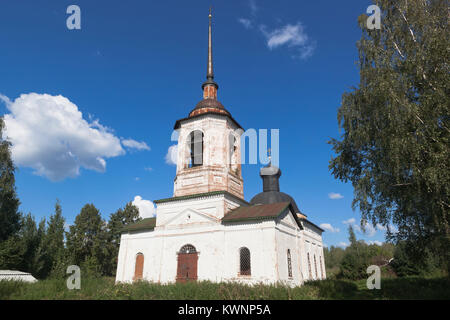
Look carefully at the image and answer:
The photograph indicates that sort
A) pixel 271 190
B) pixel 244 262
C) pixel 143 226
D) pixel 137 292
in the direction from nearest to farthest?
1. pixel 137 292
2. pixel 244 262
3. pixel 143 226
4. pixel 271 190

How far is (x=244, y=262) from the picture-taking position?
640 inches

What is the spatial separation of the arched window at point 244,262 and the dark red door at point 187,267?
272cm

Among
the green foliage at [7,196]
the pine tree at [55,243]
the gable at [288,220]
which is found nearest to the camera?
Result: the gable at [288,220]

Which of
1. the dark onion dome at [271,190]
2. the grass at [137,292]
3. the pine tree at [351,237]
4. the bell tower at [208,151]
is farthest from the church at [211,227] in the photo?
the pine tree at [351,237]

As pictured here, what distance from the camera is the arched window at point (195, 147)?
66.3 feet

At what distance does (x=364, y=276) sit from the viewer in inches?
1325

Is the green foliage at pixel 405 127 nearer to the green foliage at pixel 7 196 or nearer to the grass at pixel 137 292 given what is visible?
the grass at pixel 137 292

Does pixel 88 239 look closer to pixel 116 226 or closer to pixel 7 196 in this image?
pixel 116 226

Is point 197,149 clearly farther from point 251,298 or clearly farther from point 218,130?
point 251,298

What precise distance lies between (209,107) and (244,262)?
1034 cm

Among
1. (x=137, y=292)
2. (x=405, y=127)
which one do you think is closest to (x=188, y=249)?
(x=137, y=292)

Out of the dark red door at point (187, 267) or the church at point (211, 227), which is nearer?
the church at point (211, 227)

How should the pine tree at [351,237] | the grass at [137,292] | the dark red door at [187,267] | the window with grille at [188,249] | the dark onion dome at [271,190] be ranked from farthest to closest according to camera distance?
the pine tree at [351,237] < the dark onion dome at [271,190] < the window with grille at [188,249] < the dark red door at [187,267] < the grass at [137,292]
